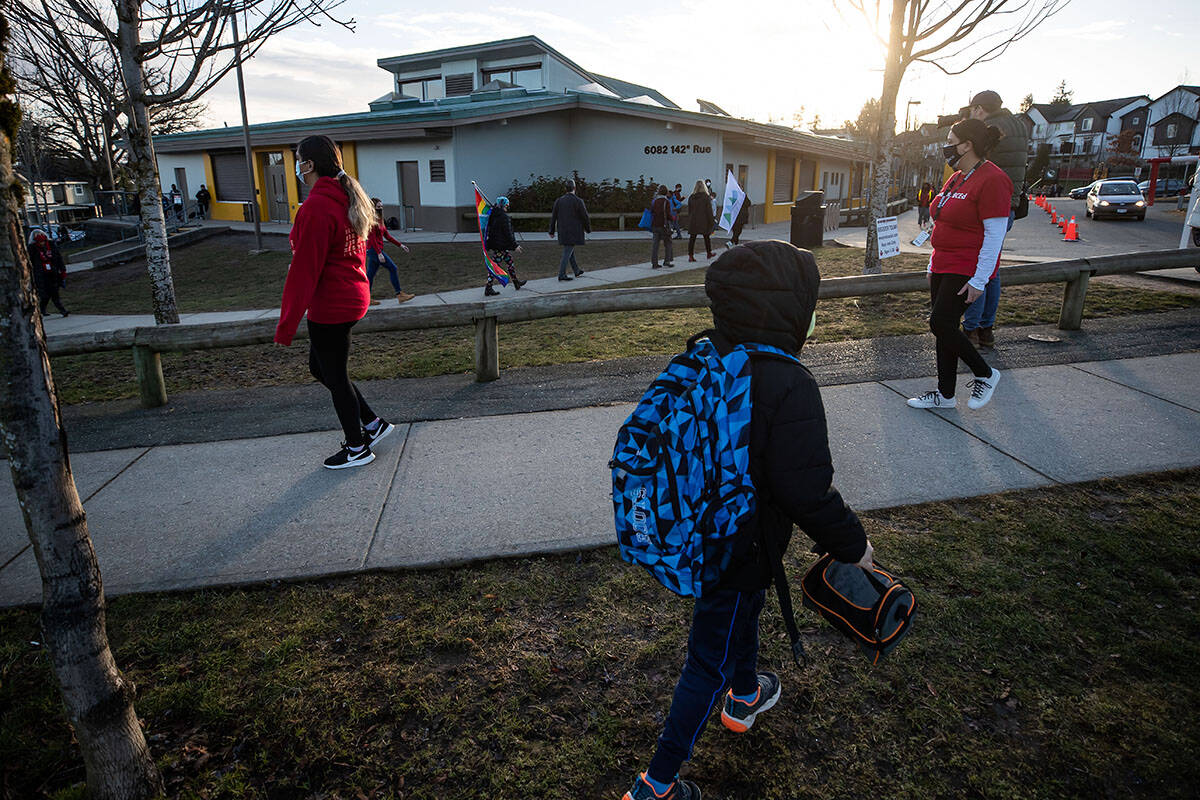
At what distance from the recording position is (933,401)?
17.0ft

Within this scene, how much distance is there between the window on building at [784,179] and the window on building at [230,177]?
23.6m

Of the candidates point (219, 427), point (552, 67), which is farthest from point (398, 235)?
point (219, 427)

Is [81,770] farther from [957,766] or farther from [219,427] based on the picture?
[219,427]

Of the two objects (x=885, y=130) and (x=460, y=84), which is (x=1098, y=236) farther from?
(x=460, y=84)

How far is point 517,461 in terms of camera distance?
4.56m

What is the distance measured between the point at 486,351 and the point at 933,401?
364 centimetres

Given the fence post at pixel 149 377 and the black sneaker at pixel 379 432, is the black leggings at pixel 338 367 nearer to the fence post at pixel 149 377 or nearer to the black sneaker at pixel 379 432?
the black sneaker at pixel 379 432

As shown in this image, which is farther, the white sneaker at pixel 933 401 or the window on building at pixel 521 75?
the window on building at pixel 521 75

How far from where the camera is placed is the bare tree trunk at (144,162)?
871cm

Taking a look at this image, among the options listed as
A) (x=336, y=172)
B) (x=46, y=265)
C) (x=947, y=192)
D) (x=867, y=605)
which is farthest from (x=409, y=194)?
(x=867, y=605)

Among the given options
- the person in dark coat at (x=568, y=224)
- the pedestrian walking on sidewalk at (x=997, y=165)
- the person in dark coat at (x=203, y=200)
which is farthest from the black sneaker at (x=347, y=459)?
the person in dark coat at (x=203, y=200)

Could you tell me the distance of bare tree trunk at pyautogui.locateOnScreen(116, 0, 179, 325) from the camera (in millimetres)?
8711

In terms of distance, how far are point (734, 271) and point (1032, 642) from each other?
1989mm

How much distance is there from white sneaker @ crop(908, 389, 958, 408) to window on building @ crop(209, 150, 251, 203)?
104 feet
